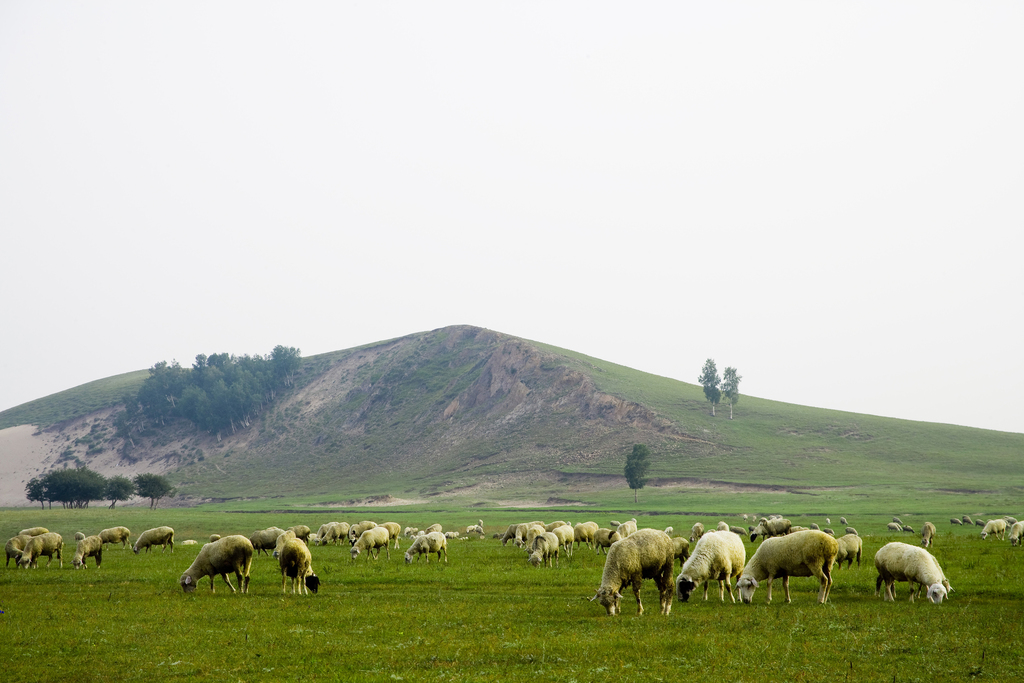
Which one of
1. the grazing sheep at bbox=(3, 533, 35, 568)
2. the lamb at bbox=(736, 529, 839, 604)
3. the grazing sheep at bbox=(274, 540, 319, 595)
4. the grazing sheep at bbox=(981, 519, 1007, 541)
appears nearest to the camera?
the lamb at bbox=(736, 529, 839, 604)

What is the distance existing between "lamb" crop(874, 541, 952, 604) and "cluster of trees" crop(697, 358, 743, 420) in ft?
458

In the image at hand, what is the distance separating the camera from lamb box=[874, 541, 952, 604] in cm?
2003

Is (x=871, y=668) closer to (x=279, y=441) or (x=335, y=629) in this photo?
(x=335, y=629)

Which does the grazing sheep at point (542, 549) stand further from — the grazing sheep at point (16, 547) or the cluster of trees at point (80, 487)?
the cluster of trees at point (80, 487)

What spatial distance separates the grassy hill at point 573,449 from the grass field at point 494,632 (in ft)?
236

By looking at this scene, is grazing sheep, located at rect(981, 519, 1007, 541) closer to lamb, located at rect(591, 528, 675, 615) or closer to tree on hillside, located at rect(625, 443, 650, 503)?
lamb, located at rect(591, 528, 675, 615)

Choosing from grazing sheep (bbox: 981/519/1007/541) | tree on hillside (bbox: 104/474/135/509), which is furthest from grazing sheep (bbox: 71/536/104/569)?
tree on hillside (bbox: 104/474/135/509)

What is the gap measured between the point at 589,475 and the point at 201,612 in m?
113

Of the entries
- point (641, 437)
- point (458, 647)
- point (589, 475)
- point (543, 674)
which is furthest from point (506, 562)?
point (641, 437)

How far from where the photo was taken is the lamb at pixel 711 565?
2103 centimetres

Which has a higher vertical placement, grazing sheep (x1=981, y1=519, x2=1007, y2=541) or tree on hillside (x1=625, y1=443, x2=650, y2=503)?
grazing sheep (x1=981, y1=519, x2=1007, y2=541)

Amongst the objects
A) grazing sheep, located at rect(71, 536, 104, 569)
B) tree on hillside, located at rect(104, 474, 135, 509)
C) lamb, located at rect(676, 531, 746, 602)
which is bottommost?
tree on hillside, located at rect(104, 474, 135, 509)

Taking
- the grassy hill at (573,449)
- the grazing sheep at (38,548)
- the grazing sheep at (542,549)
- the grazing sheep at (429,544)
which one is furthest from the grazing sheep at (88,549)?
the grassy hill at (573,449)

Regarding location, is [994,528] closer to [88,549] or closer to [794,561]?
[794,561]
